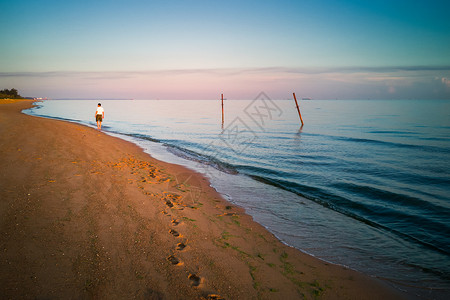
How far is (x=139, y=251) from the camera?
4.16 metres

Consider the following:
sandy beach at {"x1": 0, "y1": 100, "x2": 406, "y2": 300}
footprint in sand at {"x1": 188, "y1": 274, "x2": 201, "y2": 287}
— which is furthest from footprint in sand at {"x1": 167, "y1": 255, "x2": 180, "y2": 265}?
footprint in sand at {"x1": 188, "y1": 274, "x2": 201, "y2": 287}

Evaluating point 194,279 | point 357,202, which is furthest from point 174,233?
point 357,202

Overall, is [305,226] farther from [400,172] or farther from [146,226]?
[400,172]

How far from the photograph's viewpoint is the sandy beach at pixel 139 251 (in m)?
3.29

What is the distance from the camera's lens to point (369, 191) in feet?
32.7

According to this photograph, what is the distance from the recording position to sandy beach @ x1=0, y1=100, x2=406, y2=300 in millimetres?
3289

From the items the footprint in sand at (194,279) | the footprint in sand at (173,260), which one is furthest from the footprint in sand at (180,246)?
the footprint in sand at (194,279)

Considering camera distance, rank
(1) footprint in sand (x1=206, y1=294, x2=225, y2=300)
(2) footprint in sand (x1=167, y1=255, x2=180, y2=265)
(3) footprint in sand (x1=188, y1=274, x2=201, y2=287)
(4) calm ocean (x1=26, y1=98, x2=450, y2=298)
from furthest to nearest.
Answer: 1. (4) calm ocean (x1=26, y1=98, x2=450, y2=298)
2. (2) footprint in sand (x1=167, y1=255, x2=180, y2=265)
3. (3) footprint in sand (x1=188, y1=274, x2=201, y2=287)
4. (1) footprint in sand (x1=206, y1=294, x2=225, y2=300)

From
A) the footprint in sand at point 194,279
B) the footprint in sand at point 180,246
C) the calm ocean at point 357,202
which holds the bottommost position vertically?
the calm ocean at point 357,202

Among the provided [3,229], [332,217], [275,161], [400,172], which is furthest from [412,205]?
[3,229]

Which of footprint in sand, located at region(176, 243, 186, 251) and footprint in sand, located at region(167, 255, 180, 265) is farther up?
footprint in sand, located at region(167, 255, 180, 265)

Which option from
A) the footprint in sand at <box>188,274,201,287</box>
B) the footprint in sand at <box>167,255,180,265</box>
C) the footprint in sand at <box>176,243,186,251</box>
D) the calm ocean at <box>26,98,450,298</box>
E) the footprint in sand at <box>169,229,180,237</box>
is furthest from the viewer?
the calm ocean at <box>26,98,450,298</box>

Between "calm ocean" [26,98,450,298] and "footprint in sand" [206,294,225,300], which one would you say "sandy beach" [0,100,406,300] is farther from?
"calm ocean" [26,98,450,298]

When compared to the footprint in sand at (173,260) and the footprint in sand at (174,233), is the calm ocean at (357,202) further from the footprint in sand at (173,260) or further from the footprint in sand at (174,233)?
the footprint in sand at (173,260)
